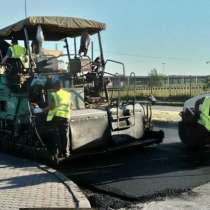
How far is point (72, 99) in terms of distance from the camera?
38.1 feet

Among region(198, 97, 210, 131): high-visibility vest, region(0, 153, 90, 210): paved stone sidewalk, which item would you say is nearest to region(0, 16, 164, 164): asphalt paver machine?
region(0, 153, 90, 210): paved stone sidewalk

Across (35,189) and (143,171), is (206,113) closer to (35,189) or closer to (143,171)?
(143,171)

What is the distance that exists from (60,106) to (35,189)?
103 inches

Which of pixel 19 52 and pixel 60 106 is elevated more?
pixel 19 52

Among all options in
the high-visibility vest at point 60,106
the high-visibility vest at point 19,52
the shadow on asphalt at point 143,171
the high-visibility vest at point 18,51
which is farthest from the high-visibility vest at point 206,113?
the high-visibility vest at point 18,51

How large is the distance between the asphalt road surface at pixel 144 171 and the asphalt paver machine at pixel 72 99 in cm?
31

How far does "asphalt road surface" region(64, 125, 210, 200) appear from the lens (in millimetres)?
8359

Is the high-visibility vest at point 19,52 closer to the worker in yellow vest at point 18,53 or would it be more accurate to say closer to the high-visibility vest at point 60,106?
the worker in yellow vest at point 18,53

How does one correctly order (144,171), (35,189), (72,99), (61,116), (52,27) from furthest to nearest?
(52,27), (72,99), (61,116), (144,171), (35,189)

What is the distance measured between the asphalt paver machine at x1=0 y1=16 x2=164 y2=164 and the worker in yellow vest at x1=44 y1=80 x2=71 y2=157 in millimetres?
166

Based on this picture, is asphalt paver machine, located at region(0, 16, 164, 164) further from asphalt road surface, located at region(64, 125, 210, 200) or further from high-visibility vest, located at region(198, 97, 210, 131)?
high-visibility vest, located at region(198, 97, 210, 131)

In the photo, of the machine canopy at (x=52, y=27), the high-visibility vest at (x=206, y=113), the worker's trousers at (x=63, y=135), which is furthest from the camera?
the machine canopy at (x=52, y=27)

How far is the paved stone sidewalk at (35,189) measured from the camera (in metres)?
7.19

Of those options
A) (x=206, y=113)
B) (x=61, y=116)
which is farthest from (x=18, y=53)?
(x=206, y=113)
